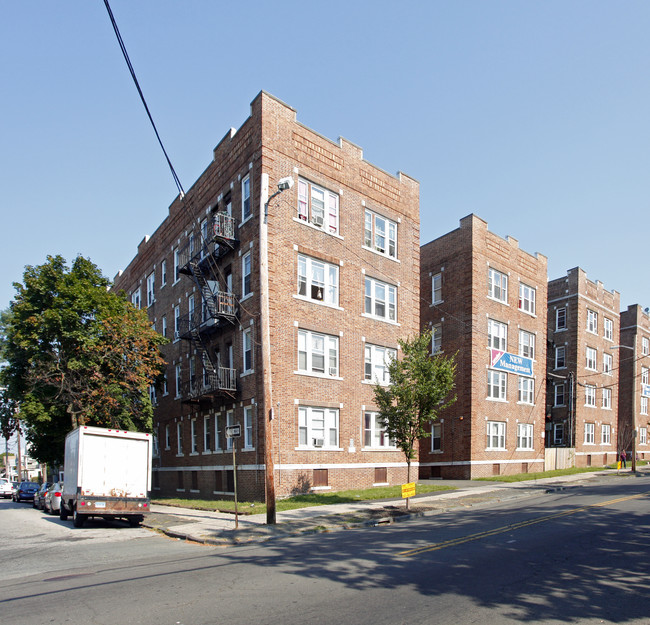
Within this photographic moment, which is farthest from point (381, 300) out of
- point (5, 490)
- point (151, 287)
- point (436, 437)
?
point (5, 490)

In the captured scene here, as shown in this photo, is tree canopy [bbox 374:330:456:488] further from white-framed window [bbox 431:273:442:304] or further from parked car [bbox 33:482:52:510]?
parked car [bbox 33:482:52:510]

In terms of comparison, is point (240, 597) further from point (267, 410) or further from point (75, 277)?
point (75, 277)

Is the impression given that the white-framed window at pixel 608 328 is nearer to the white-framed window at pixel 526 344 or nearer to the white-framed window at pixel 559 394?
the white-framed window at pixel 559 394

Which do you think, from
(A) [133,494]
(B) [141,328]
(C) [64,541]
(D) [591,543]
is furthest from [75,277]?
Result: (D) [591,543]

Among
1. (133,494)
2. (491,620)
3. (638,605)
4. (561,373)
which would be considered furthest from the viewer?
(561,373)

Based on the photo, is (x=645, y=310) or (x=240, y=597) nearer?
(x=240, y=597)

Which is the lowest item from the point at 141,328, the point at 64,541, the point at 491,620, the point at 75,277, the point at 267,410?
the point at 64,541

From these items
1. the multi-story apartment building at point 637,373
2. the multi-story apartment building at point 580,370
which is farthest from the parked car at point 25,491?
the multi-story apartment building at point 637,373

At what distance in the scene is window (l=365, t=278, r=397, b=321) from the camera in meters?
27.5

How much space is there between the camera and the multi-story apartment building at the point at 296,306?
76.6 feet

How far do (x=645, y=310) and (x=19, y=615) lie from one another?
59.9 m

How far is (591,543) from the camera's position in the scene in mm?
11289

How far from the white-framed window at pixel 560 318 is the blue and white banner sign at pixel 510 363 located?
8360 mm

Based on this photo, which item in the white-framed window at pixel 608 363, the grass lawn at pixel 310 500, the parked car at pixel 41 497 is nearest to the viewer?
the grass lawn at pixel 310 500
